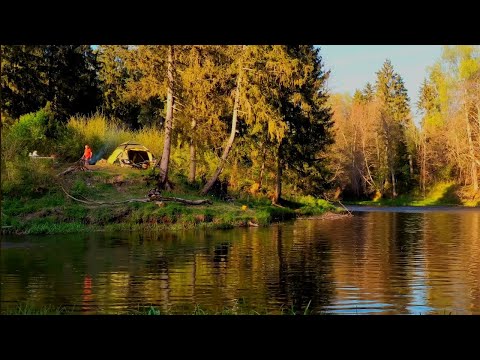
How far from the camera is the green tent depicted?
33.2 metres

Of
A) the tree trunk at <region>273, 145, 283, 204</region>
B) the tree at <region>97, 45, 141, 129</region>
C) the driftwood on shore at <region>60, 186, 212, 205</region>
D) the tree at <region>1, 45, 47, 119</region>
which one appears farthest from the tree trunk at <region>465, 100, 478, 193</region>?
the tree at <region>1, 45, 47, 119</region>

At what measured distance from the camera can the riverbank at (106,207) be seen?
943 inches

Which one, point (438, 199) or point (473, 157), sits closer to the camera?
point (473, 157)

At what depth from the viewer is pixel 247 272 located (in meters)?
14.9

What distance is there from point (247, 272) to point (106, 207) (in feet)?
39.2

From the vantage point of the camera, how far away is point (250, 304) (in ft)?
35.5

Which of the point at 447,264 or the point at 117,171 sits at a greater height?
the point at 117,171

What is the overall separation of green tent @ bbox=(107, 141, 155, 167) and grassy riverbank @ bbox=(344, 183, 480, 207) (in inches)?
1007

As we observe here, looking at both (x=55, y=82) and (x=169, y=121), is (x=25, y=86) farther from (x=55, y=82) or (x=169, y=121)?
(x=169, y=121)

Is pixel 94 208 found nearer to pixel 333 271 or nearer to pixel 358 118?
pixel 333 271

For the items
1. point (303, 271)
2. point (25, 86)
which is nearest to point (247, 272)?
point (303, 271)

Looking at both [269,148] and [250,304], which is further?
[269,148]
